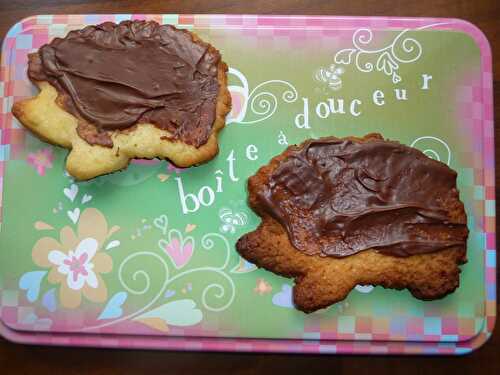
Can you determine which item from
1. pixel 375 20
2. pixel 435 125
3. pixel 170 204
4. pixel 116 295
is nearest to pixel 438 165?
pixel 435 125

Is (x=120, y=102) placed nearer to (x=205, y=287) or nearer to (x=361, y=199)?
(x=205, y=287)

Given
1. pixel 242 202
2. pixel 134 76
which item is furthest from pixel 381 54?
pixel 134 76

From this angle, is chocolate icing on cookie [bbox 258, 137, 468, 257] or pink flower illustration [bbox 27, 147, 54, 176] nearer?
chocolate icing on cookie [bbox 258, 137, 468, 257]

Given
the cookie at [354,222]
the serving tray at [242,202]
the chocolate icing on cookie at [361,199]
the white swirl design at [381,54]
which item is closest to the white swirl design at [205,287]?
the serving tray at [242,202]

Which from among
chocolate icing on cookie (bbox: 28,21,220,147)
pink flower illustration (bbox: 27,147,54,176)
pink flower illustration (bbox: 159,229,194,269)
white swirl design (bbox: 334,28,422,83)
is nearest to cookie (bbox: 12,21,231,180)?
chocolate icing on cookie (bbox: 28,21,220,147)

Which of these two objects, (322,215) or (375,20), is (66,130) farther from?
(375,20)

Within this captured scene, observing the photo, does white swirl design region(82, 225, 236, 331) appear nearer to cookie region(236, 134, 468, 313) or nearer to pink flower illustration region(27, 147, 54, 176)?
cookie region(236, 134, 468, 313)

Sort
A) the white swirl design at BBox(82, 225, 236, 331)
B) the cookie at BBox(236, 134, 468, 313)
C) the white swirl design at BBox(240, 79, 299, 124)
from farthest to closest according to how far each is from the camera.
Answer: the white swirl design at BBox(240, 79, 299, 124) → the white swirl design at BBox(82, 225, 236, 331) → the cookie at BBox(236, 134, 468, 313)
